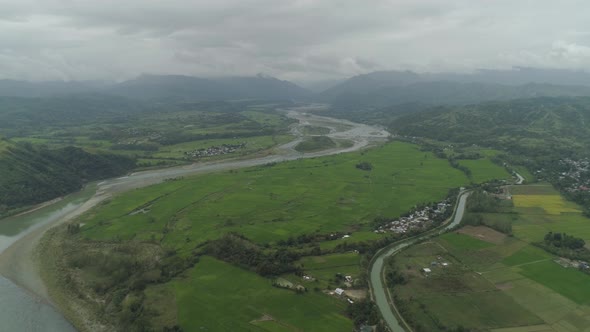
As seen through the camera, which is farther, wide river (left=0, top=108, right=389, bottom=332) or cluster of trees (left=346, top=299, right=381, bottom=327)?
wide river (left=0, top=108, right=389, bottom=332)

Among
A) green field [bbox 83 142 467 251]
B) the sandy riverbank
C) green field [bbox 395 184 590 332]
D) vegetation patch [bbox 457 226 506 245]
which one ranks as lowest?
the sandy riverbank

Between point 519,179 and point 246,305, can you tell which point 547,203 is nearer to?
point 519,179

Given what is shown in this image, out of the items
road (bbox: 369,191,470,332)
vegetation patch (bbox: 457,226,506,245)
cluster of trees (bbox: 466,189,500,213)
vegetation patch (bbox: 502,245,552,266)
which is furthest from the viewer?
cluster of trees (bbox: 466,189,500,213)

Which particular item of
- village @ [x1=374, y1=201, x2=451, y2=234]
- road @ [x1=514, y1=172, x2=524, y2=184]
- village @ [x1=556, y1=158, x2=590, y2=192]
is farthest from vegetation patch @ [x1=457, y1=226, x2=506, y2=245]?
road @ [x1=514, y1=172, x2=524, y2=184]

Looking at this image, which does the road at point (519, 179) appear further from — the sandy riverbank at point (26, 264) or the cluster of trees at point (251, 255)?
the sandy riverbank at point (26, 264)

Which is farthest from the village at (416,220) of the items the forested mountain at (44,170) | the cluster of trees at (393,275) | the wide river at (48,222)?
the forested mountain at (44,170)

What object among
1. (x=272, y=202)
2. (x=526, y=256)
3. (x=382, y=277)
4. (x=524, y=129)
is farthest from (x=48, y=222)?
(x=524, y=129)

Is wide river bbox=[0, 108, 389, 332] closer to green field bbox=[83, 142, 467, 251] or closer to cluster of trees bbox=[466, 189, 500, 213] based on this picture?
green field bbox=[83, 142, 467, 251]
